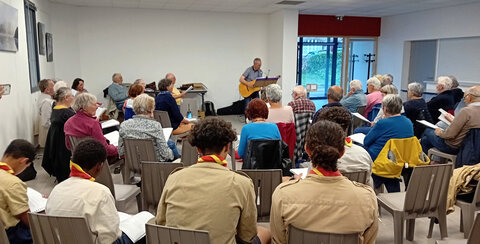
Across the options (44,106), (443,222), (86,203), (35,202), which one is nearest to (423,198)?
(443,222)

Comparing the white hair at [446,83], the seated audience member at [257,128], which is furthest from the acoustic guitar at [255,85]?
the seated audience member at [257,128]

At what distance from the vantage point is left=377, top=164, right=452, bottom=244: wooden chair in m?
2.54

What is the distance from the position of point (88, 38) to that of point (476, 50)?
349 inches

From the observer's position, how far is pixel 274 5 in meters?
8.09

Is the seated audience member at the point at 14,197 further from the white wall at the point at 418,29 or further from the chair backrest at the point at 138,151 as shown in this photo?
the white wall at the point at 418,29

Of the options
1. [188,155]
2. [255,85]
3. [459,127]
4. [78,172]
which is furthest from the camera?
[255,85]

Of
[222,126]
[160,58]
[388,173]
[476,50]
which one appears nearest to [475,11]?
[476,50]

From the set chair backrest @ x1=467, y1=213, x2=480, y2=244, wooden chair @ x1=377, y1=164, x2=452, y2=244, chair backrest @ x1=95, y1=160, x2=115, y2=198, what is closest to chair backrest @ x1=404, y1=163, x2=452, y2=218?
wooden chair @ x1=377, y1=164, x2=452, y2=244

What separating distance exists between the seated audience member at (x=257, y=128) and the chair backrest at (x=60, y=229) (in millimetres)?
1697

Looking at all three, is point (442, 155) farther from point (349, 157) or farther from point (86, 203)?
point (86, 203)

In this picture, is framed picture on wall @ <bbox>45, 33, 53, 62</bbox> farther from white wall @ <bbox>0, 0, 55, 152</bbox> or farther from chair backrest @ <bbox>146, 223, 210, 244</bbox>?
chair backrest @ <bbox>146, 223, 210, 244</bbox>

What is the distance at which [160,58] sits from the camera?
29.0 ft

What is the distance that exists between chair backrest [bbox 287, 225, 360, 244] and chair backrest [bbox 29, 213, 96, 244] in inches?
38.8

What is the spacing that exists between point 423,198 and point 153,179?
204 centimetres
